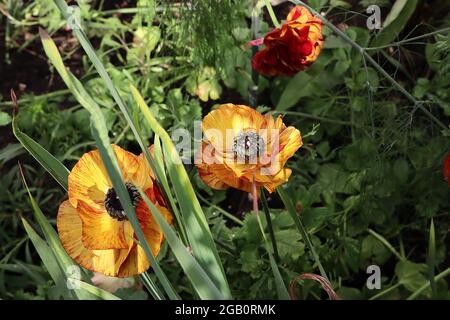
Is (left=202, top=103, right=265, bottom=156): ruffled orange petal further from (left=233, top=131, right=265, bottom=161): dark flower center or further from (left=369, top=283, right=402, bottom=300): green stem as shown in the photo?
(left=369, top=283, right=402, bottom=300): green stem

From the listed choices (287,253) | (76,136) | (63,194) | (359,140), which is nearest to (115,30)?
(76,136)

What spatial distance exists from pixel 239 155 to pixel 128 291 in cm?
42

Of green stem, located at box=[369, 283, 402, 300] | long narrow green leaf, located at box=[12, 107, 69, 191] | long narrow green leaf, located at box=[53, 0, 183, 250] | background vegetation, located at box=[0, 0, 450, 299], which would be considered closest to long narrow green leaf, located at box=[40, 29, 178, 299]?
long narrow green leaf, located at box=[53, 0, 183, 250]

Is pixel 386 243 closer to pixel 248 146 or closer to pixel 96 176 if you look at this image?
pixel 248 146

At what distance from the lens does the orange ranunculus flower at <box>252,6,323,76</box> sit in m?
1.00

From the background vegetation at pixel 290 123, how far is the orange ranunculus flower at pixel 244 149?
16 cm

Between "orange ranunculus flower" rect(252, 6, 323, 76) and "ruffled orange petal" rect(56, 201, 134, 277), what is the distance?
43cm

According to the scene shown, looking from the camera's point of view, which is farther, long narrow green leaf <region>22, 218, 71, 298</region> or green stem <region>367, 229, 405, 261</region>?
green stem <region>367, 229, 405, 261</region>

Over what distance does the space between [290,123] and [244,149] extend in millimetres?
Answer: 604

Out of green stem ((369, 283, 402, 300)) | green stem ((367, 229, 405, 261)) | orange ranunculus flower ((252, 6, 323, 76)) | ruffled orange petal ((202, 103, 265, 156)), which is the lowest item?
green stem ((369, 283, 402, 300))

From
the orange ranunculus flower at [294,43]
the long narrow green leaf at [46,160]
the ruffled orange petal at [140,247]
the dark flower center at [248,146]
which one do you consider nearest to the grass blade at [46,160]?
the long narrow green leaf at [46,160]

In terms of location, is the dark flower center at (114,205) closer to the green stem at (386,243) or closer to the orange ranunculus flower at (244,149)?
the orange ranunculus flower at (244,149)
